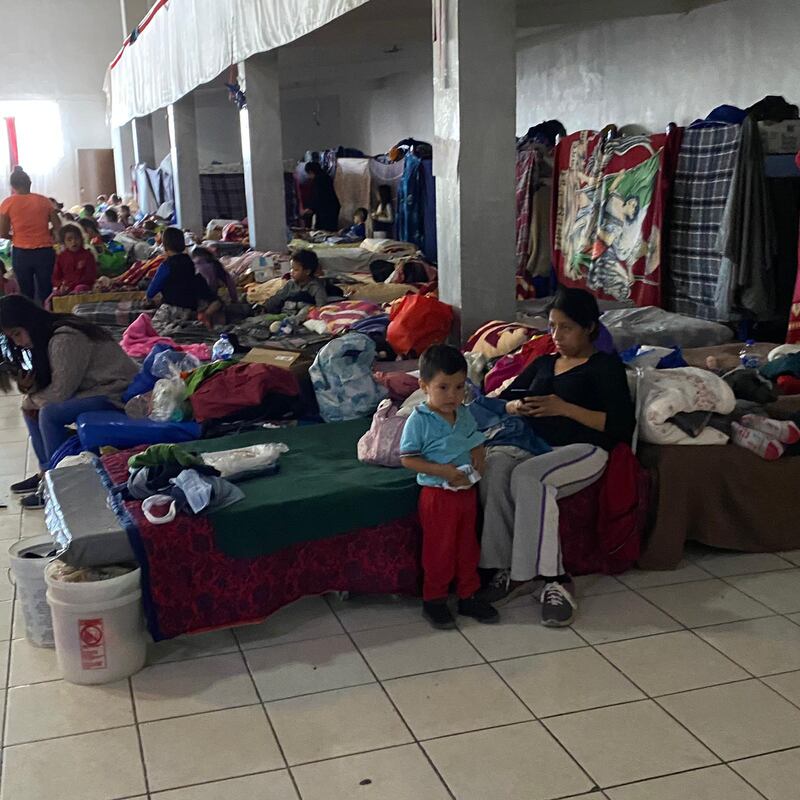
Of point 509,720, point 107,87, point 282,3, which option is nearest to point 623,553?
point 509,720

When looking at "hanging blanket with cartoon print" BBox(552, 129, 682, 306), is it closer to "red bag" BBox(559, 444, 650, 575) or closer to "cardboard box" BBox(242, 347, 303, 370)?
"cardboard box" BBox(242, 347, 303, 370)

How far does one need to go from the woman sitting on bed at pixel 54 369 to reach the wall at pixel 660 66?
170 inches

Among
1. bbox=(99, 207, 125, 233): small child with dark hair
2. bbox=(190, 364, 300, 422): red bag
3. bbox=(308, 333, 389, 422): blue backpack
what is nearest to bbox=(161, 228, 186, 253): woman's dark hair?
bbox=(190, 364, 300, 422): red bag

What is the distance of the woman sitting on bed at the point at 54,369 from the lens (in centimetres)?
451

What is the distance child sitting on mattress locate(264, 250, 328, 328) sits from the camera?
6.89m

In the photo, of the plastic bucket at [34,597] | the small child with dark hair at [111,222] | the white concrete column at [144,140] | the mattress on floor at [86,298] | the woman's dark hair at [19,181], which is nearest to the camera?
the plastic bucket at [34,597]

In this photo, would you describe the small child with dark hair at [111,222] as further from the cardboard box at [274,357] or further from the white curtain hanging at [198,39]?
the cardboard box at [274,357]

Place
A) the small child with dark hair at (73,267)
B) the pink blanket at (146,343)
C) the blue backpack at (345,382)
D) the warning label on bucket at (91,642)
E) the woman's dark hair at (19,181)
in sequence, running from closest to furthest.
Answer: the warning label on bucket at (91,642) → the blue backpack at (345,382) → the pink blanket at (146,343) → the woman's dark hair at (19,181) → the small child with dark hair at (73,267)

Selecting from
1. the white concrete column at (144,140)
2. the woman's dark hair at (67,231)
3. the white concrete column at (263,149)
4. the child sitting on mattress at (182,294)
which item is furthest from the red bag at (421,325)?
the white concrete column at (144,140)

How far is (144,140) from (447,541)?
14.5 meters

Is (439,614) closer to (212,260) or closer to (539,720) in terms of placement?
(539,720)

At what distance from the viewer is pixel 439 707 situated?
2.82 metres

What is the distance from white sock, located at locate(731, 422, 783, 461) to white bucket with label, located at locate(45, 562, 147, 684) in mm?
2251

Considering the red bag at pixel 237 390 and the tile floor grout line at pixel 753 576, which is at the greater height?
the red bag at pixel 237 390
